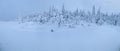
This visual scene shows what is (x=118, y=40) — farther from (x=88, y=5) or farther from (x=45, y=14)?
(x=45, y=14)

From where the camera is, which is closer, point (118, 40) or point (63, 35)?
point (63, 35)

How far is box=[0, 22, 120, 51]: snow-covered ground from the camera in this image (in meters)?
1.84

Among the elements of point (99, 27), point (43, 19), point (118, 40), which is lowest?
point (118, 40)

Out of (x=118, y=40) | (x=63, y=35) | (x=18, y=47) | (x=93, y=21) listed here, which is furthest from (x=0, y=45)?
(x=118, y=40)

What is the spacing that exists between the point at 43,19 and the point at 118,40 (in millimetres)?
884

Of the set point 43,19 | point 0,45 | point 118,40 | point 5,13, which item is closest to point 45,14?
point 43,19

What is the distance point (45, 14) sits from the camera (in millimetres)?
1843

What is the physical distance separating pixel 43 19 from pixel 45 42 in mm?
248

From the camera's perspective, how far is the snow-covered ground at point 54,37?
1836mm

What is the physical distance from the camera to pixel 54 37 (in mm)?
1856

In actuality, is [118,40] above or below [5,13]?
below

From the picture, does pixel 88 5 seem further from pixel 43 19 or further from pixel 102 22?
pixel 43 19

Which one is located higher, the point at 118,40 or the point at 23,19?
the point at 23,19

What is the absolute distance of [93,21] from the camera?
1897 millimetres
